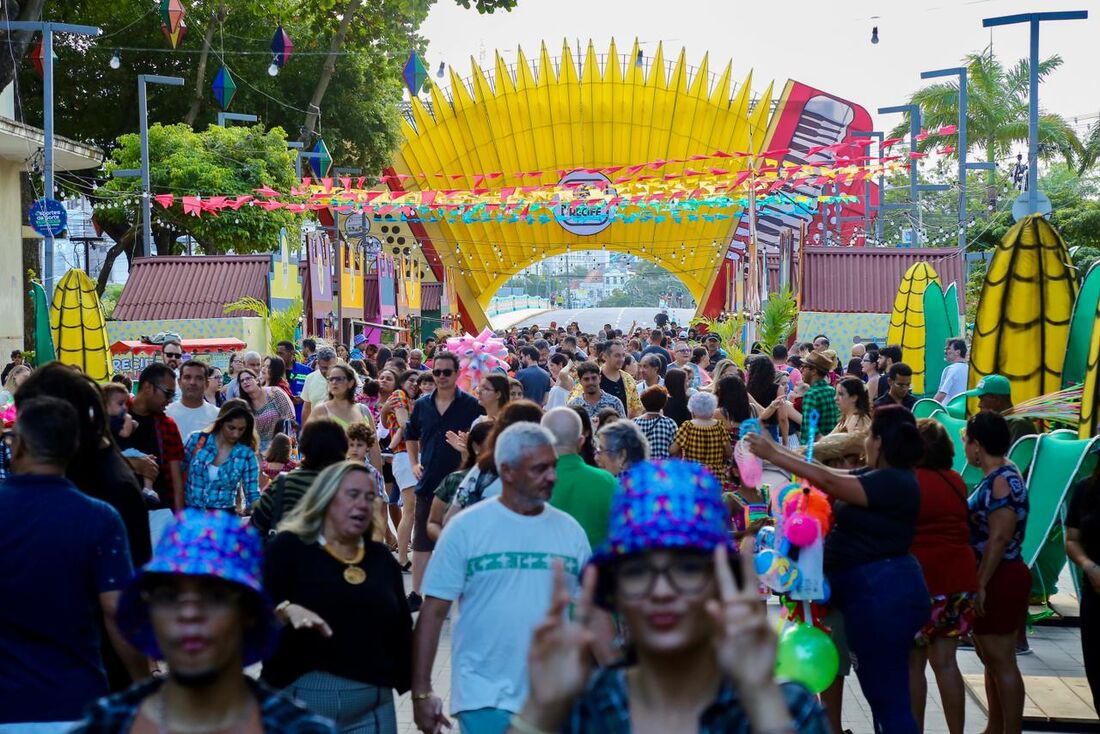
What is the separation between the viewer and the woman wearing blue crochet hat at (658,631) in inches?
93.9

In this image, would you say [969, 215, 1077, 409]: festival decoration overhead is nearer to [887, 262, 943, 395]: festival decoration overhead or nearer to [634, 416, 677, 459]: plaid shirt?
[634, 416, 677, 459]: plaid shirt

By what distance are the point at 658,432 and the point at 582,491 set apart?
4468 mm

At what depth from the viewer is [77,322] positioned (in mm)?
16094

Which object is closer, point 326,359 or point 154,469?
point 154,469

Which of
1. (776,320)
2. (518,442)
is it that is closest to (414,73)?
(776,320)

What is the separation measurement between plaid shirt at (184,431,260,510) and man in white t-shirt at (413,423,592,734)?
3.79 m

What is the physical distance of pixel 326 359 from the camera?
1305 cm

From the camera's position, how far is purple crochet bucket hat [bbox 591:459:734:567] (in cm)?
244

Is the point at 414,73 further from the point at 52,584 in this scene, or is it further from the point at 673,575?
the point at 673,575

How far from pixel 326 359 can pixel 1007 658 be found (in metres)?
7.84

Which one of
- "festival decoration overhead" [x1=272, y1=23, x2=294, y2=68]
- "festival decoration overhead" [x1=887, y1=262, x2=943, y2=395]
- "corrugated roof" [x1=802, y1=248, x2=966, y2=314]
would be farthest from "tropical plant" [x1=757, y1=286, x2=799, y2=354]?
"festival decoration overhead" [x1=272, y1=23, x2=294, y2=68]

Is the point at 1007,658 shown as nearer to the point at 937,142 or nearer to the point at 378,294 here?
the point at 378,294

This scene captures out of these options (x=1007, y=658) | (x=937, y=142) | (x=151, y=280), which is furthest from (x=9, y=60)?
(x=937, y=142)

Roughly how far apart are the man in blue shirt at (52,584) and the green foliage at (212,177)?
30098 mm
